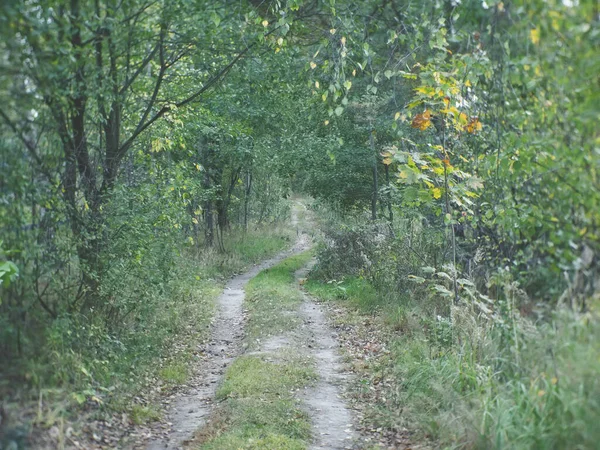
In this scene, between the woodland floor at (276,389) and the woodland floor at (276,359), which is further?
the woodland floor at (276,359)

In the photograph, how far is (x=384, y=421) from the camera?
7.39 metres

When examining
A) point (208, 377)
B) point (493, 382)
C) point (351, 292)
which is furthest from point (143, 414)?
point (351, 292)

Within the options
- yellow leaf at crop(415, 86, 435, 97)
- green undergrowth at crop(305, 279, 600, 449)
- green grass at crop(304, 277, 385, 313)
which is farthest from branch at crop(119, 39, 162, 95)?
green grass at crop(304, 277, 385, 313)

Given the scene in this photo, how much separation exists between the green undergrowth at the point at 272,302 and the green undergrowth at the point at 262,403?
39 millimetres

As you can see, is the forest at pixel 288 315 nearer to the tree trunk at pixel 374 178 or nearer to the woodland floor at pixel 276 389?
the woodland floor at pixel 276 389

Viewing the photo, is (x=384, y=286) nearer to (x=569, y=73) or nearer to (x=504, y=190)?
(x=504, y=190)

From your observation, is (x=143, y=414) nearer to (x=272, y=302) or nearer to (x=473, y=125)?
(x=473, y=125)

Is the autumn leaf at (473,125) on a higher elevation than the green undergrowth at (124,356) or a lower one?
higher

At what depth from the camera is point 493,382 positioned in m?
6.09

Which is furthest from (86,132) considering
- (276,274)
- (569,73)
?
(276,274)

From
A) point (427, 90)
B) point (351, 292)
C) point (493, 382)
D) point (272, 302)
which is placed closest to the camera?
point (493, 382)

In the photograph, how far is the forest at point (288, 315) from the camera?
15.8 feet

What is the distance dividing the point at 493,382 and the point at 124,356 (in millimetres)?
5026

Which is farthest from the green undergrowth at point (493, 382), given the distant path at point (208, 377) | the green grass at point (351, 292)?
the green grass at point (351, 292)
